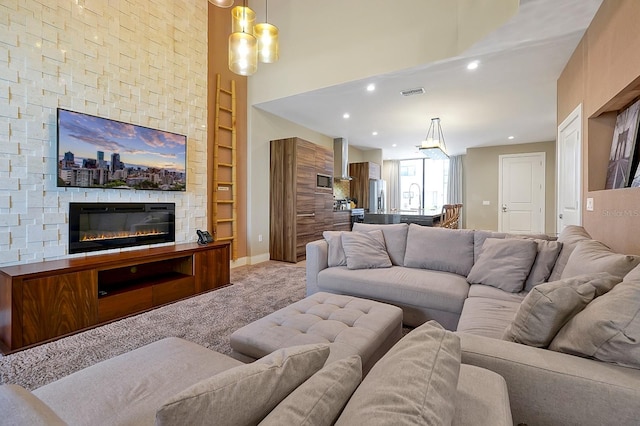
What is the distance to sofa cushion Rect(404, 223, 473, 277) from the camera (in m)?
2.65

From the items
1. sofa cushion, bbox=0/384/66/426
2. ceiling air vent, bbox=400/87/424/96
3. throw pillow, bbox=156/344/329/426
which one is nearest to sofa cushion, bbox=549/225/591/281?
throw pillow, bbox=156/344/329/426

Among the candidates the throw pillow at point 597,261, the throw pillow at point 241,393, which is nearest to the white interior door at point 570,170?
the throw pillow at point 597,261

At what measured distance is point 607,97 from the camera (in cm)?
218

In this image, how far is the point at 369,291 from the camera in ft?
8.36

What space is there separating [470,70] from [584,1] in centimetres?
138

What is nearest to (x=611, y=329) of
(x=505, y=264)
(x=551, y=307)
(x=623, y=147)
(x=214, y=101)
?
(x=551, y=307)

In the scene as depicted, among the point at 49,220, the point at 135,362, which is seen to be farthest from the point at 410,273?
the point at 49,220

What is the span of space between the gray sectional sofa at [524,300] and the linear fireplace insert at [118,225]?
1.96m

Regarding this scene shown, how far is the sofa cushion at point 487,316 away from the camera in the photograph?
1524 millimetres

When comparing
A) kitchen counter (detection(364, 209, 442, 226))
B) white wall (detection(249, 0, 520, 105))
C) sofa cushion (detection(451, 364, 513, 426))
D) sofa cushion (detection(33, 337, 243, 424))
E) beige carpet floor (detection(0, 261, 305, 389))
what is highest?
white wall (detection(249, 0, 520, 105))

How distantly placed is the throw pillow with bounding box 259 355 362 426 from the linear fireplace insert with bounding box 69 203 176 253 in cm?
323

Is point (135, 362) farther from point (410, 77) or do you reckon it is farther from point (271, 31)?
point (410, 77)

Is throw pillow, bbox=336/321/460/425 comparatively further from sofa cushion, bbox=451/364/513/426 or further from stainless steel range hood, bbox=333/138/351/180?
stainless steel range hood, bbox=333/138/351/180

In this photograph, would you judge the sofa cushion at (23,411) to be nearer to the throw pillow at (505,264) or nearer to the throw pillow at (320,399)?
the throw pillow at (320,399)
